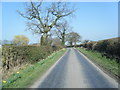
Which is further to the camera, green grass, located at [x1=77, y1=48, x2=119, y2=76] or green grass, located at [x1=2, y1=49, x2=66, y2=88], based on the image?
green grass, located at [x1=77, y1=48, x2=119, y2=76]

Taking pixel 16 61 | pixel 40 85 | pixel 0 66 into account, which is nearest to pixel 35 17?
pixel 16 61

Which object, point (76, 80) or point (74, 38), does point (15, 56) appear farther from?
point (74, 38)

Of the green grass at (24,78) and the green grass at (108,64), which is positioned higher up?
the green grass at (24,78)

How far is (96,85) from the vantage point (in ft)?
21.2

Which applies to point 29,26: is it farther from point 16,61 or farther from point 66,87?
point 66,87

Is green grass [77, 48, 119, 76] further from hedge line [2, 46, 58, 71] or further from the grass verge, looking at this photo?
hedge line [2, 46, 58, 71]

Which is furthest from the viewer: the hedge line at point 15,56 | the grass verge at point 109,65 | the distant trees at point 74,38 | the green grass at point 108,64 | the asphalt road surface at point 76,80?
the distant trees at point 74,38

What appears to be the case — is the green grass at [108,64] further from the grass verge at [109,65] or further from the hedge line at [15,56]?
the hedge line at [15,56]

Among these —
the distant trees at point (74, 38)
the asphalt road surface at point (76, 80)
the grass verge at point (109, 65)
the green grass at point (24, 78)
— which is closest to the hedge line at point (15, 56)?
the green grass at point (24, 78)

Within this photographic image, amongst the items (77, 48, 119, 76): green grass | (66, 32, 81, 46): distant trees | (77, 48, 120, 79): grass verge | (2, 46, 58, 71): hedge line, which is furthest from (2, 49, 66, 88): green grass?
(66, 32, 81, 46): distant trees

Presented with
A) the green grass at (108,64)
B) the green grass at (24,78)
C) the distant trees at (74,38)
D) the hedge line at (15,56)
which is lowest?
the green grass at (108,64)

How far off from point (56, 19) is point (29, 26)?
667 centimetres

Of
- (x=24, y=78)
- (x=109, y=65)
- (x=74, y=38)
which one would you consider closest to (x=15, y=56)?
(x=24, y=78)

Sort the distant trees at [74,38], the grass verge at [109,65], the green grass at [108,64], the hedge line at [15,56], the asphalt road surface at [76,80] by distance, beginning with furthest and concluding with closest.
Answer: the distant trees at [74,38]
the hedge line at [15,56]
the green grass at [108,64]
the grass verge at [109,65]
the asphalt road surface at [76,80]
